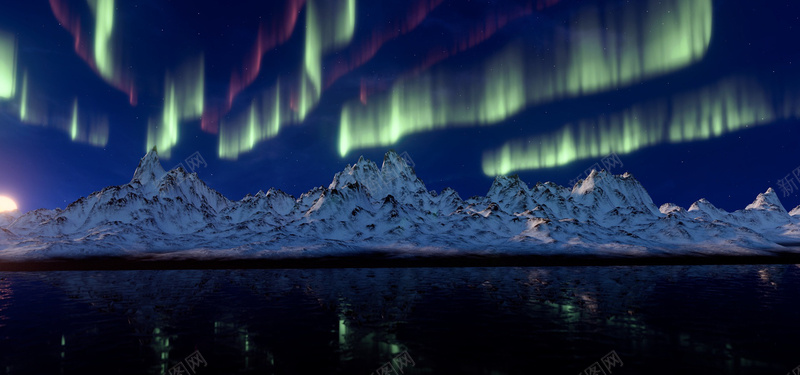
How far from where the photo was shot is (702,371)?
23.1 meters

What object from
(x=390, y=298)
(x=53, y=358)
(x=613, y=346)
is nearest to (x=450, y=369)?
(x=613, y=346)

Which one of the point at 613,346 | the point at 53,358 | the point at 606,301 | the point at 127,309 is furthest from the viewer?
the point at 606,301

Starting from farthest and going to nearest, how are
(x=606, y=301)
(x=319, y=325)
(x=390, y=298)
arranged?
(x=390, y=298), (x=606, y=301), (x=319, y=325)

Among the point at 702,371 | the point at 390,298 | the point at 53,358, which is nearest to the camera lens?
the point at 702,371

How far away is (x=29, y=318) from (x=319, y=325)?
29375 millimetres

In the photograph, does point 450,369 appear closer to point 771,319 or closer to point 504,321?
point 504,321

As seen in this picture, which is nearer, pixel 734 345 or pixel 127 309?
pixel 734 345

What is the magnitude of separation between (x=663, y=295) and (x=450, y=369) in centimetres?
5215

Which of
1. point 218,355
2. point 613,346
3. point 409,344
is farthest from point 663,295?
point 218,355

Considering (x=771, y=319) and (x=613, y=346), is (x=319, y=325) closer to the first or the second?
(x=613, y=346)

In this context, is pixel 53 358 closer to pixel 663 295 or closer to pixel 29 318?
pixel 29 318

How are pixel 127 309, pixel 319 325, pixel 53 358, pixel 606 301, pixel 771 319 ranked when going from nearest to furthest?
pixel 53 358
pixel 319 325
pixel 771 319
pixel 127 309
pixel 606 301

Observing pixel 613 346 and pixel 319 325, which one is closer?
pixel 613 346

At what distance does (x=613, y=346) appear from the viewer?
93.7 feet
